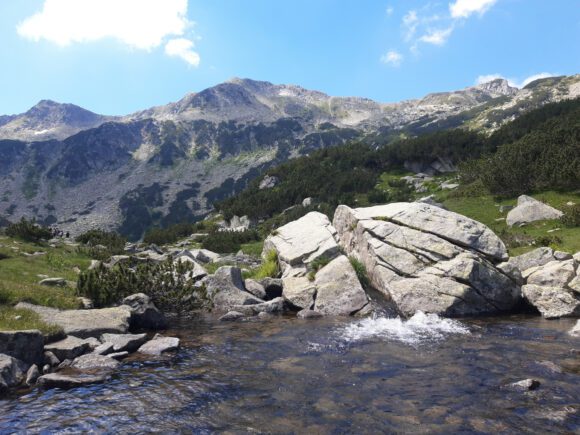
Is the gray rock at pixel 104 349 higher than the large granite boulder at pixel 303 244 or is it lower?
lower

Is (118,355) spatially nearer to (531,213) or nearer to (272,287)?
(272,287)

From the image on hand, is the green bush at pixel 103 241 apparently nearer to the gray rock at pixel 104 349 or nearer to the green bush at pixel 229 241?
the green bush at pixel 229 241

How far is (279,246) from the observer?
24.9 metres

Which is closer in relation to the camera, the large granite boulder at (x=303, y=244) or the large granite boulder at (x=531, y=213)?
the large granite boulder at (x=303, y=244)

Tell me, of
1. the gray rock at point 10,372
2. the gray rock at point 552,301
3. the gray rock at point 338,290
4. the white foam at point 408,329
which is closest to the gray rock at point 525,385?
the white foam at point 408,329

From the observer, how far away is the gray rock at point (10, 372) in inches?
372

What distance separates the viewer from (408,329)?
1484 centimetres

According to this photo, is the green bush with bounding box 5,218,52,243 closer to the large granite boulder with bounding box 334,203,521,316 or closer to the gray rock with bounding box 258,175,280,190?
the large granite boulder with bounding box 334,203,521,316

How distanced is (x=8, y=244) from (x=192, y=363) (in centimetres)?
2431

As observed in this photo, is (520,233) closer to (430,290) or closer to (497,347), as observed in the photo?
(430,290)

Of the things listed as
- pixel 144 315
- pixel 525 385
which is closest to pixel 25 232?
pixel 144 315

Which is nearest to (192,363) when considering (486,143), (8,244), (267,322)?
(267,322)

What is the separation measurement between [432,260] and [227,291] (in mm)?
10475

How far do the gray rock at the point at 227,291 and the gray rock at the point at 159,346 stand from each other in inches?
247
